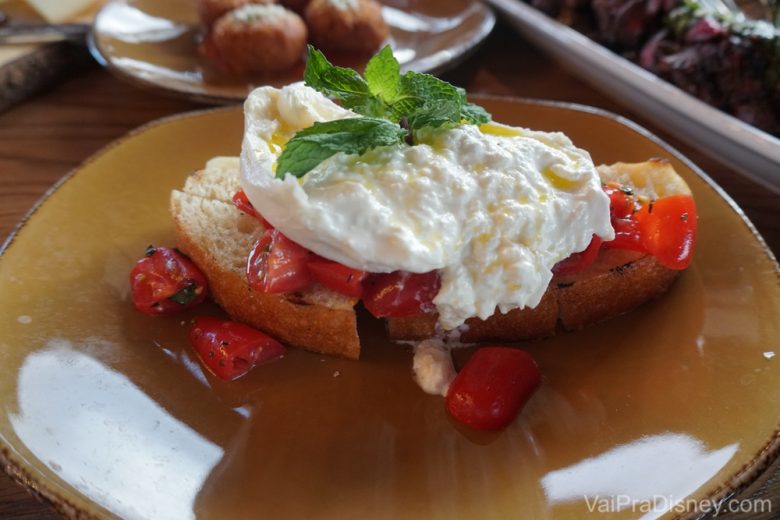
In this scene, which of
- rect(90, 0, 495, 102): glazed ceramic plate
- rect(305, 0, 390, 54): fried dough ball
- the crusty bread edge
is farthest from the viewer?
rect(305, 0, 390, 54): fried dough ball


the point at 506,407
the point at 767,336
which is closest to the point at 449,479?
the point at 506,407

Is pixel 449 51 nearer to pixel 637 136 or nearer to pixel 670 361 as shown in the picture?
pixel 637 136

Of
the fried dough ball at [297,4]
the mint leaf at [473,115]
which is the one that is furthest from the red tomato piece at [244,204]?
the fried dough ball at [297,4]

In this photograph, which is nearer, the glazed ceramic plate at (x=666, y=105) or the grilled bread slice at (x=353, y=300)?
the grilled bread slice at (x=353, y=300)

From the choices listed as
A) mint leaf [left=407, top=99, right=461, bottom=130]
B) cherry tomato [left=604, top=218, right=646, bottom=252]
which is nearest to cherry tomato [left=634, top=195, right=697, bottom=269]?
cherry tomato [left=604, top=218, right=646, bottom=252]

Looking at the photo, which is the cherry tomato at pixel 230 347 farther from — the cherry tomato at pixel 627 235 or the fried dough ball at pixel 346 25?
the fried dough ball at pixel 346 25

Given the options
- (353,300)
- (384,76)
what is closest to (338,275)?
(353,300)

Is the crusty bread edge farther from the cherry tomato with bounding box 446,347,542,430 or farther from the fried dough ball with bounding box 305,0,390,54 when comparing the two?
the fried dough ball with bounding box 305,0,390,54
